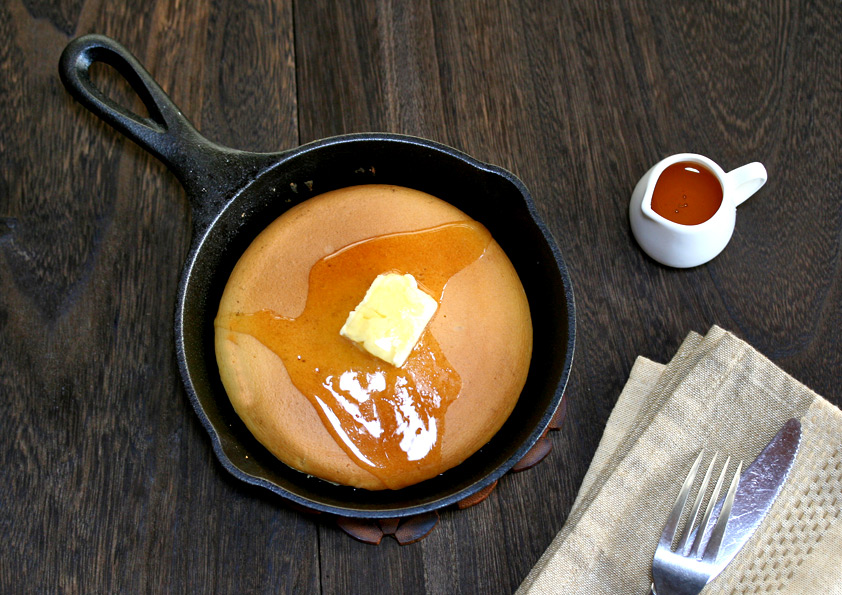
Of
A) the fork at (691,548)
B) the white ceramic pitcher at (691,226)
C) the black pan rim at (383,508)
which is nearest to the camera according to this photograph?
the black pan rim at (383,508)

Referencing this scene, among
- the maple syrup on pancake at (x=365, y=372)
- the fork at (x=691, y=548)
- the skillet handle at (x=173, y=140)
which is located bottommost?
the fork at (x=691, y=548)

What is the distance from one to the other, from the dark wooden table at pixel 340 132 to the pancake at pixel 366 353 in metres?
0.19

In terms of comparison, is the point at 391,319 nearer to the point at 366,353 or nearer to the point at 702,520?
the point at 366,353

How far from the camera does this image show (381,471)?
3.88 ft

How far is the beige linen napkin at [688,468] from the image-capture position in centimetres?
119

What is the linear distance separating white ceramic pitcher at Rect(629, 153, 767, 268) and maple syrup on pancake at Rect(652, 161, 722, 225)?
15 millimetres

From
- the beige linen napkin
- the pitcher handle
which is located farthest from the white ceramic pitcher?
the beige linen napkin

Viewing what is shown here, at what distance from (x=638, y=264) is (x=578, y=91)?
1.41 ft

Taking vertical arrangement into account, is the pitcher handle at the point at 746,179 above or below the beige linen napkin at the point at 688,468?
above

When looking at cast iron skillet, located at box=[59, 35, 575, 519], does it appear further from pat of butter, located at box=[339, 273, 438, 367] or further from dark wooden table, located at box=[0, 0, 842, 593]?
pat of butter, located at box=[339, 273, 438, 367]

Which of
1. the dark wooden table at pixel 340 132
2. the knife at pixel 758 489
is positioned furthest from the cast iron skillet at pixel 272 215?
the knife at pixel 758 489

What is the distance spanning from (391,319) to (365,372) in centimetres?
12

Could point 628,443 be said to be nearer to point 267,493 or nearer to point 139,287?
point 267,493

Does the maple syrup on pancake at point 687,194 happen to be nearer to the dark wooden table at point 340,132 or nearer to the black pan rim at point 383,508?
the dark wooden table at point 340,132
